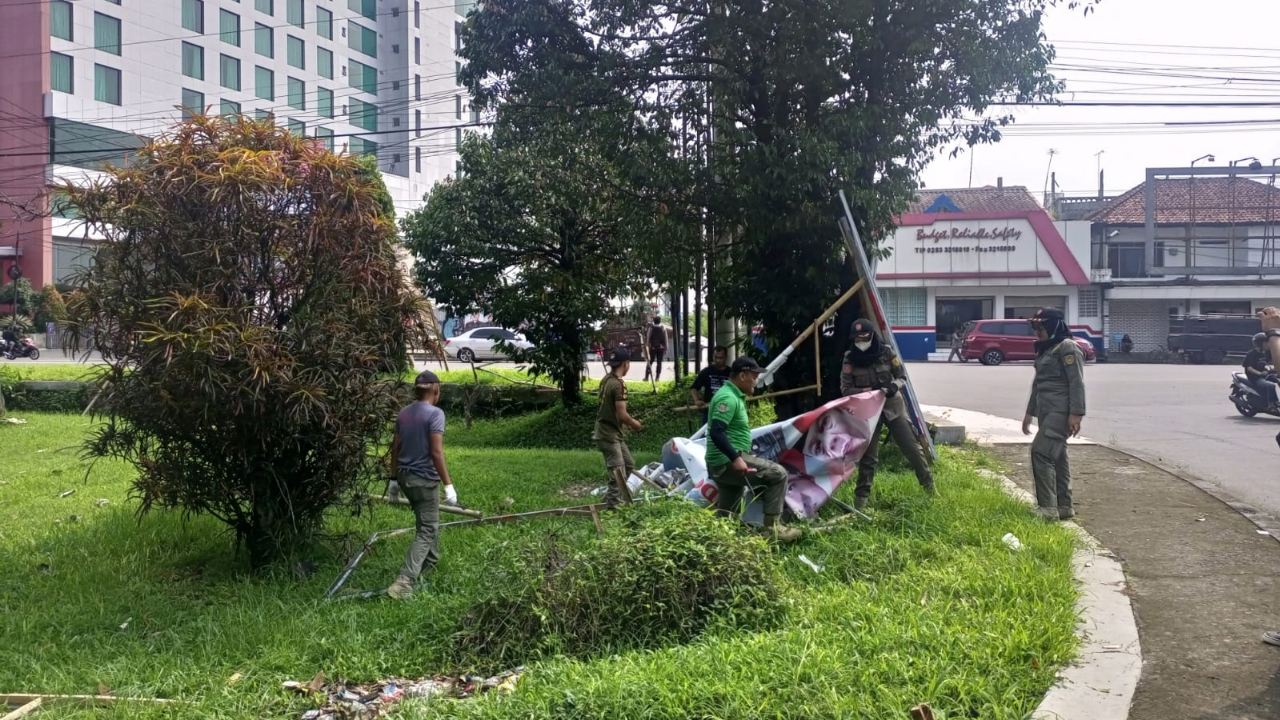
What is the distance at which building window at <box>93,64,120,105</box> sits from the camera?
136ft

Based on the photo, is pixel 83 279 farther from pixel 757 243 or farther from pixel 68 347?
pixel 757 243

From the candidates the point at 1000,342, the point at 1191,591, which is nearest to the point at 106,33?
the point at 1000,342

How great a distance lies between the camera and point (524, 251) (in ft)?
52.4

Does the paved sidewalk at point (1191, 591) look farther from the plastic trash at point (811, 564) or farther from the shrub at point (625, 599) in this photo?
the shrub at point (625, 599)

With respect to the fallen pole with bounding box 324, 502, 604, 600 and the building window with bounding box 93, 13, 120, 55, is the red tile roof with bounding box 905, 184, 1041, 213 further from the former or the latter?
the fallen pole with bounding box 324, 502, 604, 600

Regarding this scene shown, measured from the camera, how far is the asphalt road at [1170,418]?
10188mm

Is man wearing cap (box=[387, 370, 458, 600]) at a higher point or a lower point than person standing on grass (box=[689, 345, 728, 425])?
lower

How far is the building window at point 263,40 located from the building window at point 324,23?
356 centimetres

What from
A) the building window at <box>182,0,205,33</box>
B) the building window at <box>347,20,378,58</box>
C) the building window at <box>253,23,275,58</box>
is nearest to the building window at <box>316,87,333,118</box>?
the building window at <box>253,23,275,58</box>

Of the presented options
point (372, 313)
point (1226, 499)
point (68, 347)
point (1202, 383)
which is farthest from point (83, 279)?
point (1202, 383)

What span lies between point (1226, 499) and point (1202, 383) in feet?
50.6

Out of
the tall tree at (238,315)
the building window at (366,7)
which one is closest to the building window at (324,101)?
the building window at (366,7)

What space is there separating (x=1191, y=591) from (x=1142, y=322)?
37983 millimetres

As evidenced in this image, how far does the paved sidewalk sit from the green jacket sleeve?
0.98m
